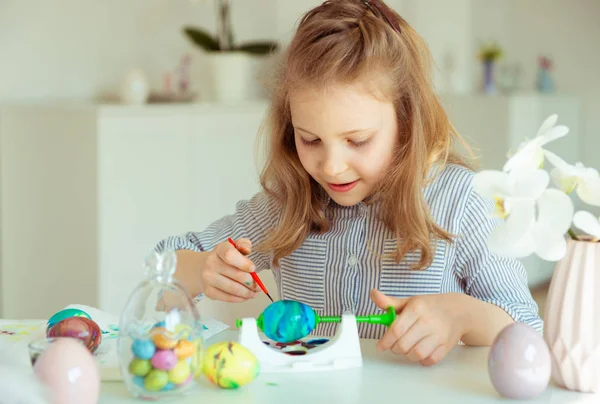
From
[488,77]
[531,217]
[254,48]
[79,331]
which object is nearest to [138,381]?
[79,331]

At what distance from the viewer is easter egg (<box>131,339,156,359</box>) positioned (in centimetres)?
92

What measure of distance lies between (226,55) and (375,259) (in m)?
2.09

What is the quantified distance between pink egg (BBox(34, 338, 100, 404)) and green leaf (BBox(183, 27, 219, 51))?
2.65 m

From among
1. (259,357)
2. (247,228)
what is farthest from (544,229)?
(247,228)

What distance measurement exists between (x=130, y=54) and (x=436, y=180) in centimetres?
222

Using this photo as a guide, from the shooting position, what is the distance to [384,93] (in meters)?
1.36

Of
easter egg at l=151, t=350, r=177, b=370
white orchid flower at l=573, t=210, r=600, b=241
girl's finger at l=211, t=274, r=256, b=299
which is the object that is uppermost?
white orchid flower at l=573, t=210, r=600, b=241

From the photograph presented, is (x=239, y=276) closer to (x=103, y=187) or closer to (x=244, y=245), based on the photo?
(x=244, y=245)

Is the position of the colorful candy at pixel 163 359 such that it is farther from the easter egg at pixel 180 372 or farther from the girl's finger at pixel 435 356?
the girl's finger at pixel 435 356

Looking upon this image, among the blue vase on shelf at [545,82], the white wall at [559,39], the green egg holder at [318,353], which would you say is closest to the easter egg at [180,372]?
the green egg holder at [318,353]

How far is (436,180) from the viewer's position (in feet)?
4.85


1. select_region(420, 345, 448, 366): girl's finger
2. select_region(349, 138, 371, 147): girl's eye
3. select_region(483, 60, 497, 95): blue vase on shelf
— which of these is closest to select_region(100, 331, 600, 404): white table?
select_region(420, 345, 448, 366): girl's finger

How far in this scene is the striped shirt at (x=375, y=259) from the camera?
1.41 m

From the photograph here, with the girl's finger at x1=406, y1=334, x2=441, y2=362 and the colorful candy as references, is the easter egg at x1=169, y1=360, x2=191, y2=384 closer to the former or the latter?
the colorful candy
